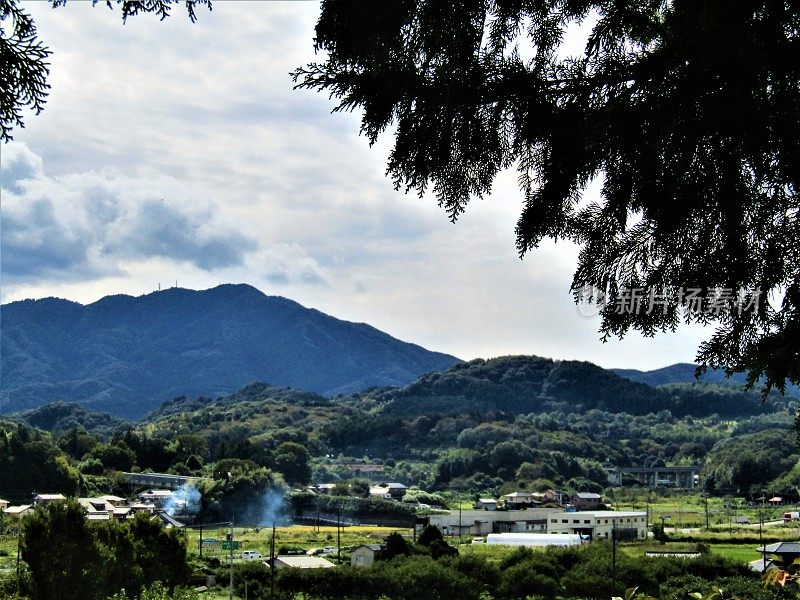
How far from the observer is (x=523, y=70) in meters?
4.00

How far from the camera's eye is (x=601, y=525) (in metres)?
67.4

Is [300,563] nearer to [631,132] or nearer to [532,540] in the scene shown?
[532,540]

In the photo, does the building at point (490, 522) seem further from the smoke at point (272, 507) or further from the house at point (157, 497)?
the house at point (157, 497)

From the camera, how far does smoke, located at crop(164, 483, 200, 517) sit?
3152 inches

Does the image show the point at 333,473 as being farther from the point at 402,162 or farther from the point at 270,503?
the point at 402,162

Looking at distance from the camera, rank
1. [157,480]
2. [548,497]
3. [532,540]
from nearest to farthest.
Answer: [532,540], [157,480], [548,497]

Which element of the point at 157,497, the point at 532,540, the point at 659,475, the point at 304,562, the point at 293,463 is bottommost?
the point at 532,540

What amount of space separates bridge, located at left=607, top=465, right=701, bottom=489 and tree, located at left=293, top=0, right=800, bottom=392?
12416cm

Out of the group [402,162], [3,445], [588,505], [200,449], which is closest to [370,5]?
[402,162]

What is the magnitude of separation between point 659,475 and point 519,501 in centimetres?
4924

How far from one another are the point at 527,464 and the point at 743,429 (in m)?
60.5

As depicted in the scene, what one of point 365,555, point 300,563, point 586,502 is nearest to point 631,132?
point 300,563

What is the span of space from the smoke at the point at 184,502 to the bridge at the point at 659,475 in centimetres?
6212

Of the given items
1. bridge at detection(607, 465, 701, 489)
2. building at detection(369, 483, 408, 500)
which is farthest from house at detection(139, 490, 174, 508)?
bridge at detection(607, 465, 701, 489)
